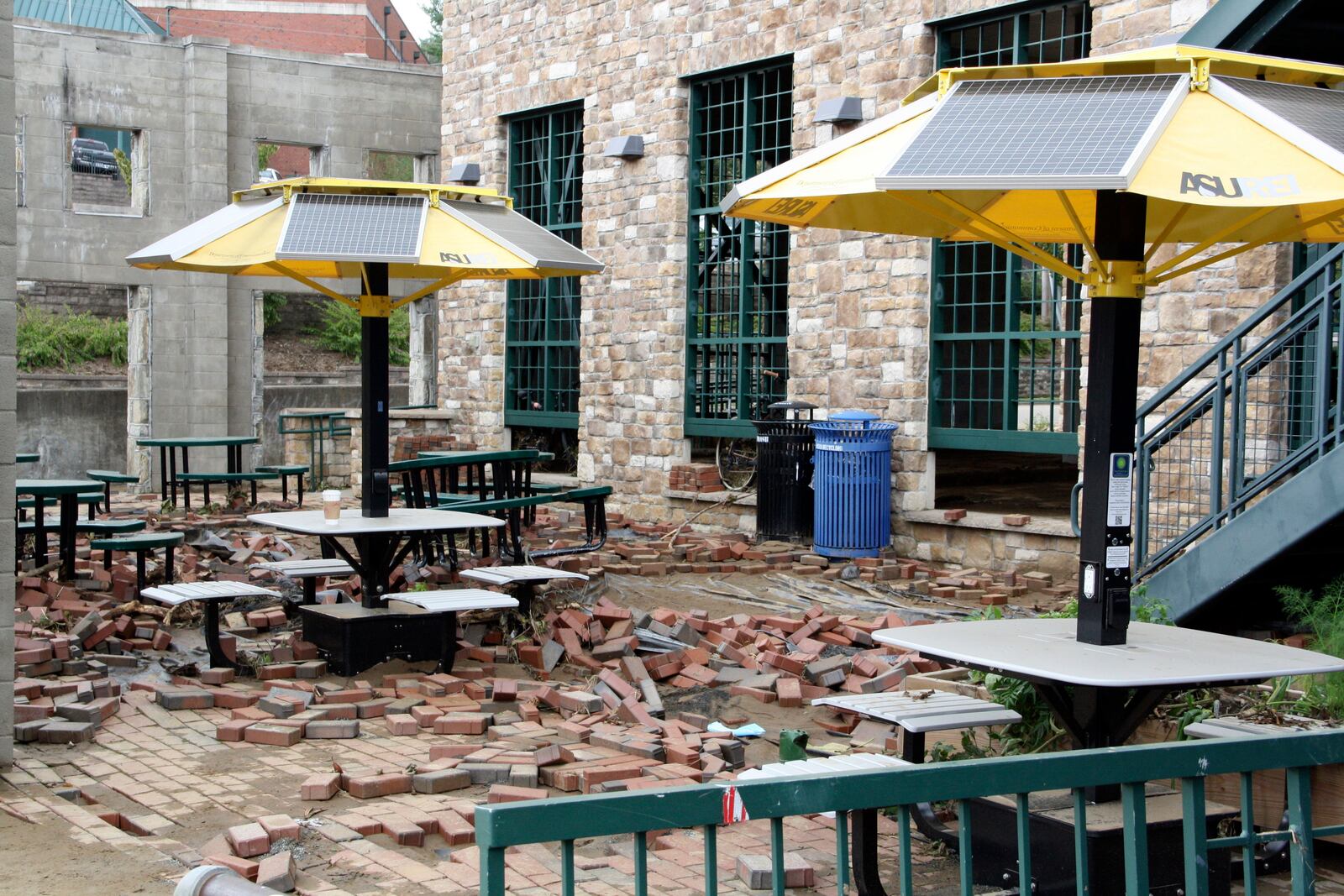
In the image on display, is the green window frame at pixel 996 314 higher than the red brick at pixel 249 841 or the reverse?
higher

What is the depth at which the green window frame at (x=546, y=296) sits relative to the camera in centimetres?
1792

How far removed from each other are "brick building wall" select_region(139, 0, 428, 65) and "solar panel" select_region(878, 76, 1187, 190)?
43.9 metres

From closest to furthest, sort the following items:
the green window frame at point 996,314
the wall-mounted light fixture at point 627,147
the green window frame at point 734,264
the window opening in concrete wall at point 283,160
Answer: the green window frame at point 996,314 → the green window frame at point 734,264 → the wall-mounted light fixture at point 627,147 → the window opening in concrete wall at point 283,160

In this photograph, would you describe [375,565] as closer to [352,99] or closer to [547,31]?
[547,31]

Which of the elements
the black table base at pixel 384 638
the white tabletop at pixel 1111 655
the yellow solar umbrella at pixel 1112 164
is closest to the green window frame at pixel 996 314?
the black table base at pixel 384 638

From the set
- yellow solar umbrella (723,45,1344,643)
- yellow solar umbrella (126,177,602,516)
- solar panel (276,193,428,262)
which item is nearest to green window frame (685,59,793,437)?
yellow solar umbrella (126,177,602,516)

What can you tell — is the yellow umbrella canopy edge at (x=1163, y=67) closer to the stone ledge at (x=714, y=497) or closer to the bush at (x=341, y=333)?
the stone ledge at (x=714, y=497)

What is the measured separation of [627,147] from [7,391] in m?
10.7

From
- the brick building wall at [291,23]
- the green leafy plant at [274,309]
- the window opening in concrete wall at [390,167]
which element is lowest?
the green leafy plant at [274,309]

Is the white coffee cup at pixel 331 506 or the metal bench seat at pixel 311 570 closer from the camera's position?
the white coffee cup at pixel 331 506

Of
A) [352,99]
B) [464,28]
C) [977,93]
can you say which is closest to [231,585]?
[977,93]

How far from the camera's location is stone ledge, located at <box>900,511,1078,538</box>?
1188 centimetres

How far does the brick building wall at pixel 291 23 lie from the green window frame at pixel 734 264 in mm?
33047

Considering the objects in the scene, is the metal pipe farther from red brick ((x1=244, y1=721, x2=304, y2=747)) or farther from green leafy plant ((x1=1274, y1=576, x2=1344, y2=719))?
red brick ((x1=244, y1=721, x2=304, y2=747))
